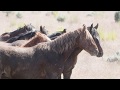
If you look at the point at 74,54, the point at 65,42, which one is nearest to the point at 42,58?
the point at 65,42

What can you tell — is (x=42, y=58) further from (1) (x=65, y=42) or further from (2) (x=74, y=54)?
(2) (x=74, y=54)

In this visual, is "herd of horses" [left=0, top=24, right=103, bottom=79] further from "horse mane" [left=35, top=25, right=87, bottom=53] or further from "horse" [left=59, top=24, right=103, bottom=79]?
"horse" [left=59, top=24, right=103, bottom=79]

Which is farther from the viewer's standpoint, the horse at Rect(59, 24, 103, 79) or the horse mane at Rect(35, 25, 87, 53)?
the horse at Rect(59, 24, 103, 79)

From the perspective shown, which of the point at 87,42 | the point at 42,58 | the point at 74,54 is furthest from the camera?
the point at 74,54

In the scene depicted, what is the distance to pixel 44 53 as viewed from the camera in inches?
299

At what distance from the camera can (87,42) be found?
7809 millimetres

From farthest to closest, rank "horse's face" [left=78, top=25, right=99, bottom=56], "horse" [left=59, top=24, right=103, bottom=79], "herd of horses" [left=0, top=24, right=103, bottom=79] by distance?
"horse" [left=59, top=24, right=103, bottom=79] → "horse's face" [left=78, top=25, right=99, bottom=56] → "herd of horses" [left=0, top=24, right=103, bottom=79]

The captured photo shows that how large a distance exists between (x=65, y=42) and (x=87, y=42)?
1.74 ft

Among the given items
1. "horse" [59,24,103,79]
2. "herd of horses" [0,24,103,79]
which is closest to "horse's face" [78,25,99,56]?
"herd of horses" [0,24,103,79]

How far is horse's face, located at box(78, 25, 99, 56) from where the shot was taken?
7.70 m

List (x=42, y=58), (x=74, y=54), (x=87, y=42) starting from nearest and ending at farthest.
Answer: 1. (x=42, y=58)
2. (x=87, y=42)
3. (x=74, y=54)

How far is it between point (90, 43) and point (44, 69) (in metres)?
1.20
